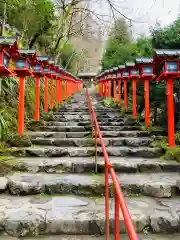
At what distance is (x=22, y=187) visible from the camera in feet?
13.2

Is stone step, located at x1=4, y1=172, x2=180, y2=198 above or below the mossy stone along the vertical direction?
below

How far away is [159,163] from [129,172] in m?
0.64

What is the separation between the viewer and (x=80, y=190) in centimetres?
409

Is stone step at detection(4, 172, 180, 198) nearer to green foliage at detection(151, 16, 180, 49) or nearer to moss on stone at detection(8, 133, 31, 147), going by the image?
moss on stone at detection(8, 133, 31, 147)

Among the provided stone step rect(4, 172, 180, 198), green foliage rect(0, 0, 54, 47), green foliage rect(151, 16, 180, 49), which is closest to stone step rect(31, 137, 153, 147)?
stone step rect(4, 172, 180, 198)

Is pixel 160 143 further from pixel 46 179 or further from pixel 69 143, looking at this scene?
pixel 46 179

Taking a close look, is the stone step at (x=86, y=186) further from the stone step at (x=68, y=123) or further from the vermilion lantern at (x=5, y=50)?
the stone step at (x=68, y=123)

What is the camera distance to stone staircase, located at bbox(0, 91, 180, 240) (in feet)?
10.4

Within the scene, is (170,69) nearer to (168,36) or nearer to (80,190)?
(168,36)

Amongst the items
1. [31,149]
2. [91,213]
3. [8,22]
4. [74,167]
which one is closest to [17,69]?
[31,149]

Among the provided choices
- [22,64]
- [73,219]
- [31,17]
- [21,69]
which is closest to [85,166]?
[73,219]

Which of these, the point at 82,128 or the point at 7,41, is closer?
the point at 7,41

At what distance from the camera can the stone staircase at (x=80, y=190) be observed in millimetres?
Answer: 3176

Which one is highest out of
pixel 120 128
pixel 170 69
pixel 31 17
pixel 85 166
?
pixel 31 17
